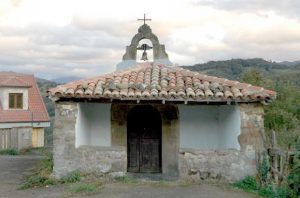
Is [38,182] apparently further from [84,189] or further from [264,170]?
[264,170]

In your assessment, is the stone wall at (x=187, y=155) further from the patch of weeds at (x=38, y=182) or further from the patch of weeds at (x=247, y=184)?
the patch of weeds at (x=38, y=182)

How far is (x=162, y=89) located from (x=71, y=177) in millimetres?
3099

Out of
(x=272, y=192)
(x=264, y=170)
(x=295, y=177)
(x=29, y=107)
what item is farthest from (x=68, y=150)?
(x=29, y=107)

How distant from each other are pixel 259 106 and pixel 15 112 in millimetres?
20715

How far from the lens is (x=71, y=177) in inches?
442

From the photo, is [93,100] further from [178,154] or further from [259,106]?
[259,106]

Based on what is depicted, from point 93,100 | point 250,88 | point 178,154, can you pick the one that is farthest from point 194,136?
point 93,100

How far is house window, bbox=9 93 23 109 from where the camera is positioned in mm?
28734

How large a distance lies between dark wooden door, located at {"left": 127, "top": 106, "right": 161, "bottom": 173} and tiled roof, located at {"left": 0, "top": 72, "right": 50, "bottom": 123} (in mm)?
16620

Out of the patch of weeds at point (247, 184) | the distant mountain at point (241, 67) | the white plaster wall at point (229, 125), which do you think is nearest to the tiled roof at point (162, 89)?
the white plaster wall at point (229, 125)

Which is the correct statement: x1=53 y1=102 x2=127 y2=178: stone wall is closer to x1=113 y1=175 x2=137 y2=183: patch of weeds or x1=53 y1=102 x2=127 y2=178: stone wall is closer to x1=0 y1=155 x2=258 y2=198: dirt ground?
x1=113 y1=175 x2=137 y2=183: patch of weeds

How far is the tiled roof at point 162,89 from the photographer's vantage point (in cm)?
1103

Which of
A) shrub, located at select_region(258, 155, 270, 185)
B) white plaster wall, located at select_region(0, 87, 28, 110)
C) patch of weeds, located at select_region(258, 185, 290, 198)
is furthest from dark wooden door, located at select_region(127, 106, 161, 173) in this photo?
white plaster wall, located at select_region(0, 87, 28, 110)

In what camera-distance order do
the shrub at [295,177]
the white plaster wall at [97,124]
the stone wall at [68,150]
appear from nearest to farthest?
the shrub at [295,177]
the stone wall at [68,150]
the white plaster wall at [97,124]
